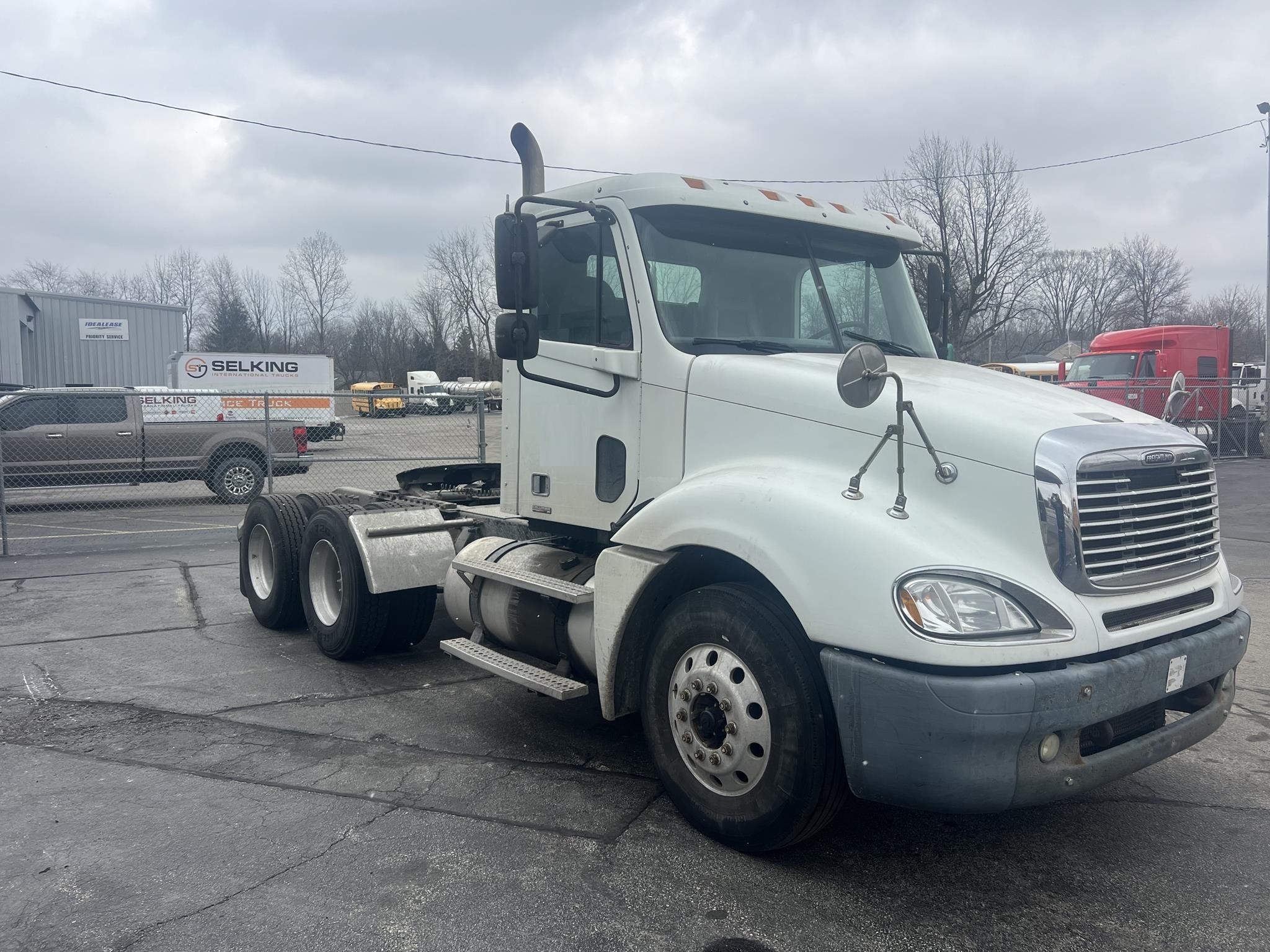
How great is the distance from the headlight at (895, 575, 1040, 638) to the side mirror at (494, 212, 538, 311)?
2.26 m

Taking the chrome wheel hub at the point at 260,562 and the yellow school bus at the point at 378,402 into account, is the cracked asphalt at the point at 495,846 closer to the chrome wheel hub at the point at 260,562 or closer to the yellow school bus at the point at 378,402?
the chrome wheel hub at the point at 260,562

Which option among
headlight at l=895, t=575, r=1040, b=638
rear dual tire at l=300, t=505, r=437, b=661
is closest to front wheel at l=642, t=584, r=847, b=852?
headlight at l=895, t=575, r=1040, b=638

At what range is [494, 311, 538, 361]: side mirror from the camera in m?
4.60

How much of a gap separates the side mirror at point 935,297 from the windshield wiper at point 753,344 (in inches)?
57.6

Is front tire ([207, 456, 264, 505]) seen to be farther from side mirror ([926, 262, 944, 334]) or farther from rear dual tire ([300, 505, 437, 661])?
side mirror ([926, 262, 944, 334])

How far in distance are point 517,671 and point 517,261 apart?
1988mm

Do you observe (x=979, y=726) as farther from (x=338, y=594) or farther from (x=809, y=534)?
(x=338, y=594)

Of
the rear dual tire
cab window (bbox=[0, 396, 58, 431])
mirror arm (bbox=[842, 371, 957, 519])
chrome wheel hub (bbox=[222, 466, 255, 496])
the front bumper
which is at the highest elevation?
mirror arm (bbox=[842, 371, 957, 519])

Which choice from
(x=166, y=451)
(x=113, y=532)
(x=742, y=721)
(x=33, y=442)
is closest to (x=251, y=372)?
(x=166, y=451)

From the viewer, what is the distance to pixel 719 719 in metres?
3.71

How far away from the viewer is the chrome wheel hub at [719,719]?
140 inches

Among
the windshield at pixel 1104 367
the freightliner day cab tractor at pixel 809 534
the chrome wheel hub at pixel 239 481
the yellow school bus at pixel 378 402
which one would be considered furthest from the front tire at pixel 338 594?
the windshield at pixel 1104 367

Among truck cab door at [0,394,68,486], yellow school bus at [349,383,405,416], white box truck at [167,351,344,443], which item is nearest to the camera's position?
yellow school bus at [349,383,405,416]

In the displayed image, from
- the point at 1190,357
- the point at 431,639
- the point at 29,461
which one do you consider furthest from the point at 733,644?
the point at 1190,357
